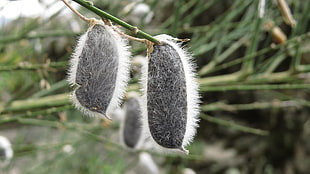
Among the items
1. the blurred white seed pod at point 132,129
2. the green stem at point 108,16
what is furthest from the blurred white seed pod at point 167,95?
the blurred white seed pod at point 132,129

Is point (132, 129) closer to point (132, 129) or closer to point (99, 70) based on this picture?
point (132, 129)

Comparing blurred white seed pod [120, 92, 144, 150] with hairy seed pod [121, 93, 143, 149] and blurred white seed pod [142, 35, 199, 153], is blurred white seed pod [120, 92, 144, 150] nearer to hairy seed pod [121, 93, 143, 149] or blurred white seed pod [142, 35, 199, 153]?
hairy seed pod [121, 93, 143, 149]

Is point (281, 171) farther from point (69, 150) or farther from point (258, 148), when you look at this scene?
point (69, 150)

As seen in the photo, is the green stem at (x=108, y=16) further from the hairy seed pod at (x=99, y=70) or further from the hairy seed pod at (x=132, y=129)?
the hairy seed pod at (x=132, y=129)

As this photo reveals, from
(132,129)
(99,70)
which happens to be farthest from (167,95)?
(132,129)

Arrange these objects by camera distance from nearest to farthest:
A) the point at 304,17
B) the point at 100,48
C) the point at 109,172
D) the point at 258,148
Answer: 1. the point at 100,48
2. the point at 304,17
3. the point at 109,172
4. the point at 258,148

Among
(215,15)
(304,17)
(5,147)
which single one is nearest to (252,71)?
(304,17)
